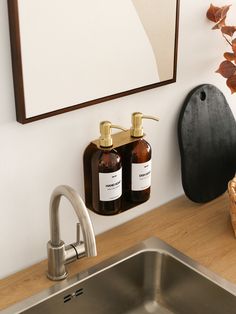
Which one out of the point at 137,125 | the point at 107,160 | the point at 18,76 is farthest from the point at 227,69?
the point at 18,76

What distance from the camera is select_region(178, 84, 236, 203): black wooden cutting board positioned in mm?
1375

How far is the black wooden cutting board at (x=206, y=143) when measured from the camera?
138 cm

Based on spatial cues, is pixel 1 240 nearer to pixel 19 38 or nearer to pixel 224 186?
pixel 19 38

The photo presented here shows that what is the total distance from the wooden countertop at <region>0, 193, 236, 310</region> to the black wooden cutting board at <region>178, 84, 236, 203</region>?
6cm

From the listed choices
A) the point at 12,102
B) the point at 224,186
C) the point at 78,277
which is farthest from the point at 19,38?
the point at 224,186

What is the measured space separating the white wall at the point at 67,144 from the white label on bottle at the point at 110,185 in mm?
77

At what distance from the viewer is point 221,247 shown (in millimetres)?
1277

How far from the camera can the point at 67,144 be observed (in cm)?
115

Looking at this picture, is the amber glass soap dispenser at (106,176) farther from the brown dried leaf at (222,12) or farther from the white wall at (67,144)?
the brown dried leaf at (222,12)

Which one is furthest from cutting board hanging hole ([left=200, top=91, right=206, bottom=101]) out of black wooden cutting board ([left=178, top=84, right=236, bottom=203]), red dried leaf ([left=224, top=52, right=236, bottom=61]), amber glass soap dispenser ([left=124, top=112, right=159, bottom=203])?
amber glass soap dispenser ([left=124, top=112, right=159, bottom=203])

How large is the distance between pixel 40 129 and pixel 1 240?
0.88ft

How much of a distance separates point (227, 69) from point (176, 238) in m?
0.48

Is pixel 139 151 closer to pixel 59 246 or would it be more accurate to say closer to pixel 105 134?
pixel 105 134

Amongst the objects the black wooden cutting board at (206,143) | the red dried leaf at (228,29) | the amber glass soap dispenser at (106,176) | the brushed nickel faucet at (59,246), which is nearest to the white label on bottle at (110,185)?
the amber glass soap dispenser at (106,176)
